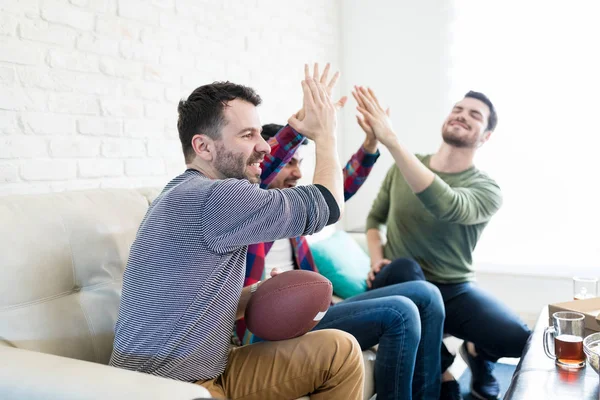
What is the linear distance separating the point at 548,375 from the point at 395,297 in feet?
1.65

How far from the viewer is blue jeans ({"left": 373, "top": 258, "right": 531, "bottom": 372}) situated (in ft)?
7.71

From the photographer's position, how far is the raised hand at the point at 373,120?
2273 millimetres

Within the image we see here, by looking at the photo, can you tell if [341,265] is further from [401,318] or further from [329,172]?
[329,172]

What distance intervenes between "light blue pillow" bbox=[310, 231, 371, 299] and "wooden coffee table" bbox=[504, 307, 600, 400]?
0.94 m

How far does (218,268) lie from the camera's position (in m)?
1.43

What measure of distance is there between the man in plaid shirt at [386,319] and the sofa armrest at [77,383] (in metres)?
0.77

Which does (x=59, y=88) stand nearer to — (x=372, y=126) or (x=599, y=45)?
(x=372, y=126)

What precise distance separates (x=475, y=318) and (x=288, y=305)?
119cm

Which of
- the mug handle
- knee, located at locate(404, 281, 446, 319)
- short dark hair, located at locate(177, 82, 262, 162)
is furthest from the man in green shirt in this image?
short dark hair, located at locate(177, 82, 262, 162)

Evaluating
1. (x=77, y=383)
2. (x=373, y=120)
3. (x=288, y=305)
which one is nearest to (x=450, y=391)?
(x=373, y=120)

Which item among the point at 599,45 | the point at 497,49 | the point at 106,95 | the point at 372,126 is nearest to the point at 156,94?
the point at 106,95

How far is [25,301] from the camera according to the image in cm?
146

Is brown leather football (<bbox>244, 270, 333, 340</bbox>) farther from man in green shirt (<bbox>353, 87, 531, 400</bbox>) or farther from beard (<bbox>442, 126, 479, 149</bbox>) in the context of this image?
beard (<bbox>442, 126, 479, 149</bbox>)

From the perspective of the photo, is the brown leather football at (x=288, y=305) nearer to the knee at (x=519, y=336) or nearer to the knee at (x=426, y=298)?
the knee at (x=426, y=298)
